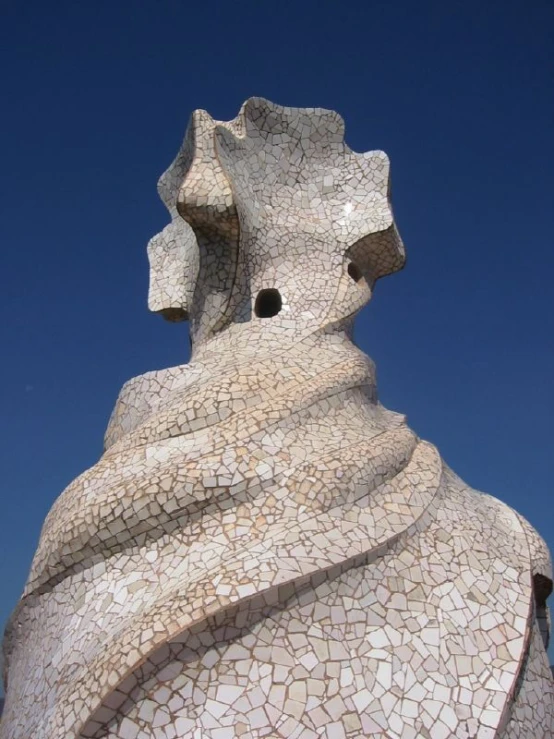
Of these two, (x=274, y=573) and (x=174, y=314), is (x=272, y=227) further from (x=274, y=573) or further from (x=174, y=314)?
(x=274, y=573)

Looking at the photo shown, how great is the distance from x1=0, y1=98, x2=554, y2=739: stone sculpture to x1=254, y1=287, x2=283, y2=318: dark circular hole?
31cm

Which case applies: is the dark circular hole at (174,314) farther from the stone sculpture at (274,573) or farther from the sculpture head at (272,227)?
the stone sculpture at (274,573)

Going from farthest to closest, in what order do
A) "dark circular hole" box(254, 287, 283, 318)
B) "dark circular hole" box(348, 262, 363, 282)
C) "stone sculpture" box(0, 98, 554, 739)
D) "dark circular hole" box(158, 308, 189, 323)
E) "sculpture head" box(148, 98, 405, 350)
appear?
"dark circular hole" box(158, 308, 189, 323) → "dark circular hole" box(348, 262, 363, 282) → "dark circular hole" box(254, 287, 283, 318) → "sculpture head" box(148, 98, 405, 350) → "stone sculpture" box(0, 98, 554, 739)

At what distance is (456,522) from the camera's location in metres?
5.52

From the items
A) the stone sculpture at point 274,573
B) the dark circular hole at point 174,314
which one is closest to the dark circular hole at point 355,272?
the stone sculpture at point 274,573

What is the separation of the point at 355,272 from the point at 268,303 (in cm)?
99

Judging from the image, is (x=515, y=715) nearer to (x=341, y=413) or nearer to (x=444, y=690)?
(x=444, y=690)

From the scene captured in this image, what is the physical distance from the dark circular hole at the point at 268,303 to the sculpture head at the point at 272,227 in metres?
0.01

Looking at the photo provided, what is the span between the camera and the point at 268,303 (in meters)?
7.52

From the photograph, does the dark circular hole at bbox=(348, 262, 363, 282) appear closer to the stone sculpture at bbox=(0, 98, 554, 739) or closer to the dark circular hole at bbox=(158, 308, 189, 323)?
the stone sculpture at bbox=(0, 98, 554, 739)

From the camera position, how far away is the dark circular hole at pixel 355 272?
7688 millimetres

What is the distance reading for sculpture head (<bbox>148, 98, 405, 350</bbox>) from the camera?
7.09 m

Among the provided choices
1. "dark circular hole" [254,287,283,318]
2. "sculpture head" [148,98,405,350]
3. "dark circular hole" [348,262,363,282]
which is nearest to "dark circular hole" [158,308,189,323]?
"sculpture head" [148,98,405,350]

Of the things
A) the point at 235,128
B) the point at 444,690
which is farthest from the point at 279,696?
the point at 235,128
